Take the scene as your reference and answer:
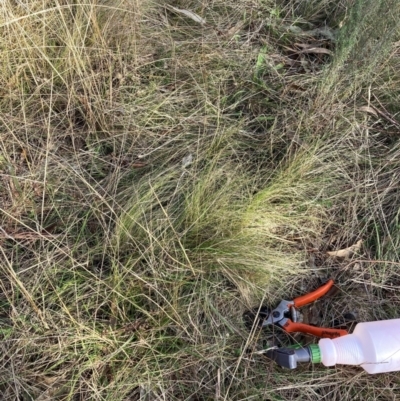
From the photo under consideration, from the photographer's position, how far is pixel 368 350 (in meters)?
1.54

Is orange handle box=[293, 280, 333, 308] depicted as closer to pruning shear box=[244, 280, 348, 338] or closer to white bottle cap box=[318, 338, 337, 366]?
pruning shear box=[244, 280, 348, 338]

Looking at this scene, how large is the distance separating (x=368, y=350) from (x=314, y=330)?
0.17m

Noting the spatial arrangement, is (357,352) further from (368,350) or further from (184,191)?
(184,191)

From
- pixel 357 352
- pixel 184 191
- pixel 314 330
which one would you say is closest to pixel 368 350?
pixel 357 352

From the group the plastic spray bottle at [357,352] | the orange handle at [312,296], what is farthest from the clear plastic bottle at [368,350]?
the orange handle at [312,296]

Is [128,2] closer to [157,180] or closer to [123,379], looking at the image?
[157,180]

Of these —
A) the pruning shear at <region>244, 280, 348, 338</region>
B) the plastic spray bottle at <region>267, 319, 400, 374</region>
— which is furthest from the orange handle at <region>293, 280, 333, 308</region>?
the plastic spray bottle at <region>267, 319, 400, 374</region>

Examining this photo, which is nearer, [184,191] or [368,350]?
[368,350]

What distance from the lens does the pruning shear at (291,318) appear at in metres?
1.62

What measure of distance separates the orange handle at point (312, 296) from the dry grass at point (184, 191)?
0.05 m

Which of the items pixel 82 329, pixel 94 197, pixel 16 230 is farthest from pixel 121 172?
pixel 82 329

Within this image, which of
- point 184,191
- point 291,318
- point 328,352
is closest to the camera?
point 328,352

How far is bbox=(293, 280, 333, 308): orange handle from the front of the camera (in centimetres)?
169

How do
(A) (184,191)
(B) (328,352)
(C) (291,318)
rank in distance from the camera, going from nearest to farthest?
(B) (328,352) → (C) (291,318) → (A) (184,191)
